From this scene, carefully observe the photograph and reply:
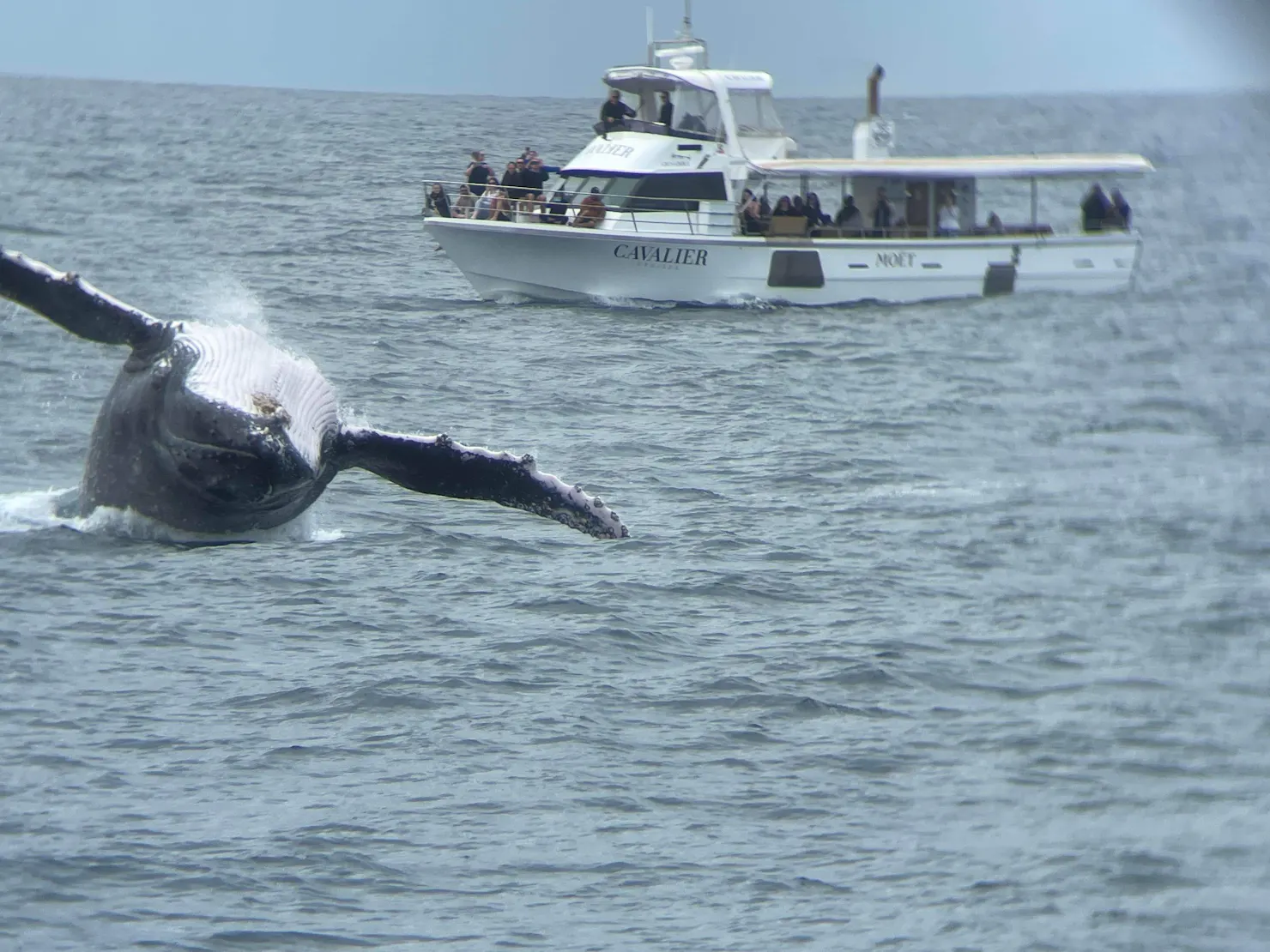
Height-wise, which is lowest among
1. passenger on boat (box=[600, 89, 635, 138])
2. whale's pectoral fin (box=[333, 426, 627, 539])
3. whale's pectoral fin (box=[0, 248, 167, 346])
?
whale's pectoral fin (box=[333, 426, 627, 539])

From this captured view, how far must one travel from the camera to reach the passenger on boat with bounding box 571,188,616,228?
141 feet

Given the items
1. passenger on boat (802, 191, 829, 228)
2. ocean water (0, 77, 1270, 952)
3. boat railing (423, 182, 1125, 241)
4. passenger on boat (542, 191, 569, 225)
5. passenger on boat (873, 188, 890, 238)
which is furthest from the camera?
passenger on boat (873, 188, 890, 238)

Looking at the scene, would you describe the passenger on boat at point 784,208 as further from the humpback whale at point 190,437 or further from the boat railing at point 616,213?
the humpback whale at point 190,437

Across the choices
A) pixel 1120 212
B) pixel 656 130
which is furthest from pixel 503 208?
pixel 1120 212

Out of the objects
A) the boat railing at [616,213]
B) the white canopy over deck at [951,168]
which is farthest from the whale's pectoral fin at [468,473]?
the white canopy over deck at [951,168]

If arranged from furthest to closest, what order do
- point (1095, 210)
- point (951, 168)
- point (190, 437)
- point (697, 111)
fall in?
1. point (1095, 210)
2. point (697, 111)
3. point (951, 168)
4. point (190, 437)

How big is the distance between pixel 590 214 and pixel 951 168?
8.58 metres

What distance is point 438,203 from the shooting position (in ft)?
144

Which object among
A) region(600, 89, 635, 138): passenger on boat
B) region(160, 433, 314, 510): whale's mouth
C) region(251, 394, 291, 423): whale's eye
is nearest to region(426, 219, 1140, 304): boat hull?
region(600, 89, 635, 138): passenger on boat

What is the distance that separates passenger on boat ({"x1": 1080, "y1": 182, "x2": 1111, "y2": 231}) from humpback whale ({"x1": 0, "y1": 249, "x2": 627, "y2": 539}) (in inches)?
1330

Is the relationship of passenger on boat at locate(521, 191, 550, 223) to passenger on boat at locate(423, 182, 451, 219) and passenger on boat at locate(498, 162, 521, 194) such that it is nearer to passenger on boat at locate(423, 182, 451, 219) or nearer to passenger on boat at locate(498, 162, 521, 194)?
passenger on boat at locate(498, 162, 521, 194)

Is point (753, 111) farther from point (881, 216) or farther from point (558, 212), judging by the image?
point (558, 212)

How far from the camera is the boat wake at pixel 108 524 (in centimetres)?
1589

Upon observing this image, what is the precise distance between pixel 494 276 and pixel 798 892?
102ft
